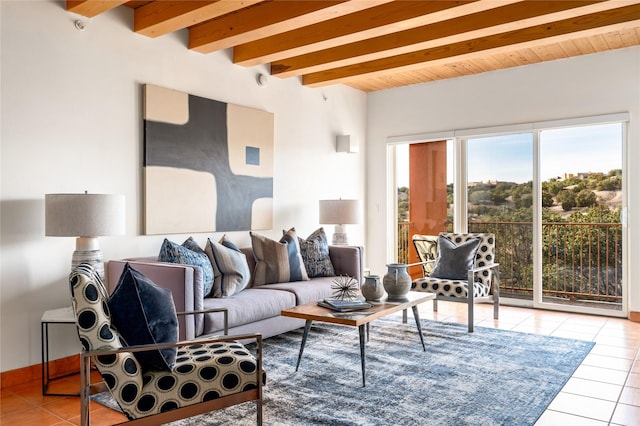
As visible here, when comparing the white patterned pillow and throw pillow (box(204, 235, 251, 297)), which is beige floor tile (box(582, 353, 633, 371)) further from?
throw pillow (box(204, 235, 251, 297))

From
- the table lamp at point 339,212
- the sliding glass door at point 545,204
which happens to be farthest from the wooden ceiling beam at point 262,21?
the sliding glass door at point 545,204

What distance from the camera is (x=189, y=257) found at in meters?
3.75

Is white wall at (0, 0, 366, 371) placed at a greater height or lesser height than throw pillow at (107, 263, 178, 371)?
greater

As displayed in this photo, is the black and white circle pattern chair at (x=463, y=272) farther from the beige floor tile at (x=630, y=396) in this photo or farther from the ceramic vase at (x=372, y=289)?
the beige floor tile at (x=630, y=396)

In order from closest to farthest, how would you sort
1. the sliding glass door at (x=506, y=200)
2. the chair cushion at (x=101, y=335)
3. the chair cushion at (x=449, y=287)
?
the chair cushion at (x=101, y=335), the chair cushion at (x=449, y=287), the sliding glass door at (x=506, y=200)

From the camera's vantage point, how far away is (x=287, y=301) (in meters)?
4.15

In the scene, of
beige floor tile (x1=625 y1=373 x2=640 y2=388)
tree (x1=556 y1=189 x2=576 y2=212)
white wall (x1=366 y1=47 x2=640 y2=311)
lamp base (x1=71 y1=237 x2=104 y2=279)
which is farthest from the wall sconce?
beige floor tile (x1=625 y1=373 x2=640 y2=388)

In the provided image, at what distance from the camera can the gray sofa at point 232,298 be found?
3.33 m

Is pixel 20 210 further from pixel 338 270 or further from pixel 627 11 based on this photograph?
pixel 627 11

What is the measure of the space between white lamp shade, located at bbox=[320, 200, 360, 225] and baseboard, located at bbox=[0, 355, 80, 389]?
2.98 m

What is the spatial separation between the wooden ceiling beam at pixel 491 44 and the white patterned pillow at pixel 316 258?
194cm

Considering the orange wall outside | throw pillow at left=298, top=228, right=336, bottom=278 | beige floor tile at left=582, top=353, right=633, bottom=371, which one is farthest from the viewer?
the orange wall outside

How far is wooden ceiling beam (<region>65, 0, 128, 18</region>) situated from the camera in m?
3.50

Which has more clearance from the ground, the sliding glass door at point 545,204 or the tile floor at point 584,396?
the sliding glass door at point 545,204
